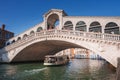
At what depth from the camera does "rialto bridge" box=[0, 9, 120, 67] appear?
469 inches

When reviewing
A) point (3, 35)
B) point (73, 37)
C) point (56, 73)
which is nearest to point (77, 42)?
point (73, 37)

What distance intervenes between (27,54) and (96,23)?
10.1 metres

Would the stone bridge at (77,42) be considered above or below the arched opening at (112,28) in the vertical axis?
below

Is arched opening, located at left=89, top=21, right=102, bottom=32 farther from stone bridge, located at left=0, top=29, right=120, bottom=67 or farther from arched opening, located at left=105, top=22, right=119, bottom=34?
stone bridge, located at left=0, top=29, right=120, bottom=67

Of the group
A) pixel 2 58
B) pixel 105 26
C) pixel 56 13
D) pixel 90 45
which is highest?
pixel 56 13

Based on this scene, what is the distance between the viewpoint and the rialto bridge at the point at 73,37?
1192cm

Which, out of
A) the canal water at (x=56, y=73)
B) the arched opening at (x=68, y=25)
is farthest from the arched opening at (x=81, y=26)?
the canal water at (x=56, y=73)

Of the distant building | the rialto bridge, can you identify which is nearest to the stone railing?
the rialto bridge

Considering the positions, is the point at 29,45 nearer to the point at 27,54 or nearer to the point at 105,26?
the point at 27,54

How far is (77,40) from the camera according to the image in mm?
13719

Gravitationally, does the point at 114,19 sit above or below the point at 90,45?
above

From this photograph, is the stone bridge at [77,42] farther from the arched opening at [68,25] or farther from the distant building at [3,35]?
the distant building at [3,35]

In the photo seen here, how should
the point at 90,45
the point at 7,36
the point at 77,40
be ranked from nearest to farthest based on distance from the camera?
the point at 90,45 → the point at 77,40 → the point at 7,36

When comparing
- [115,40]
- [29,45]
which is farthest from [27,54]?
[115,40]
